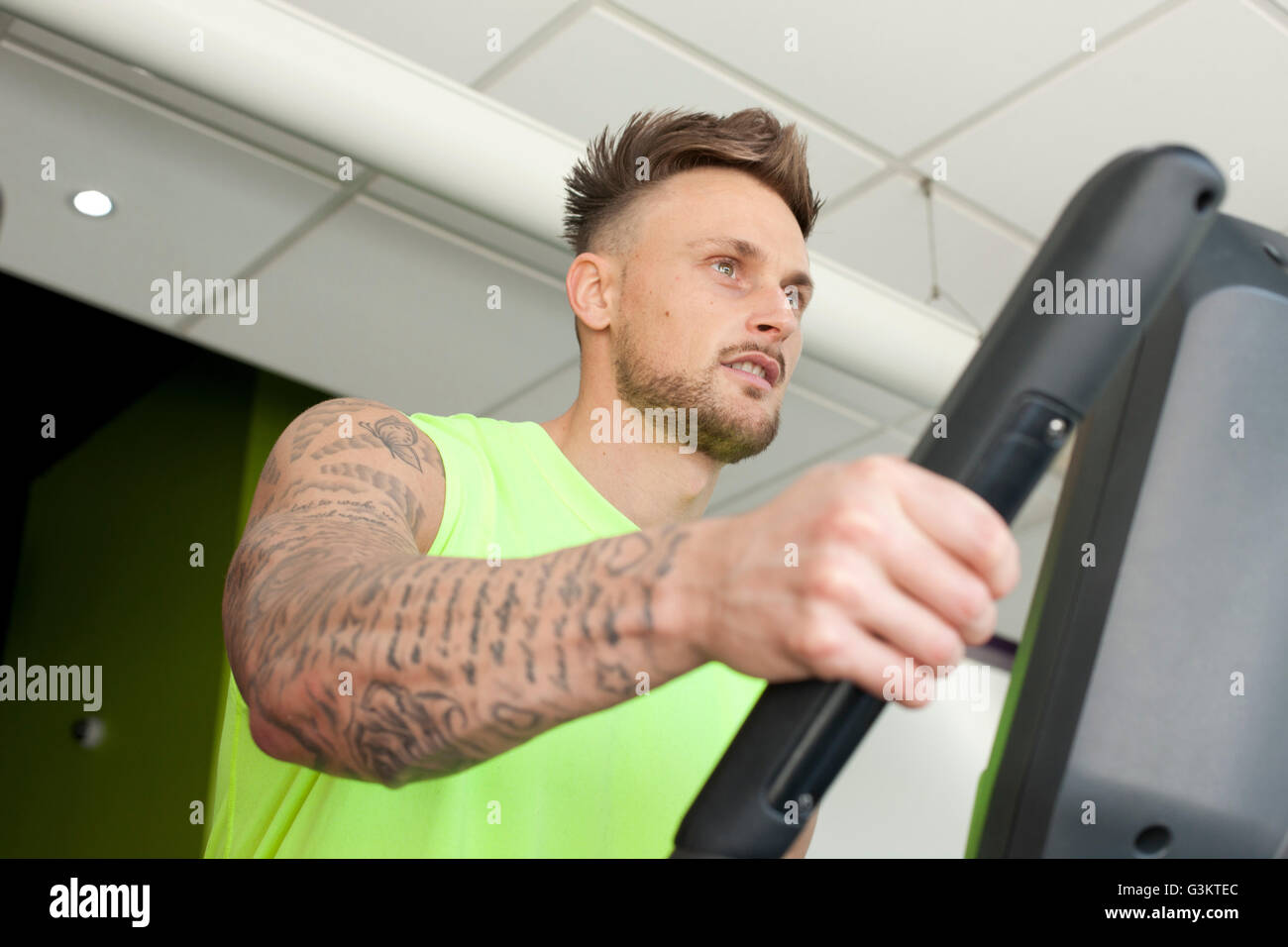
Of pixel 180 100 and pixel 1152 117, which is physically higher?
pixel 180 100

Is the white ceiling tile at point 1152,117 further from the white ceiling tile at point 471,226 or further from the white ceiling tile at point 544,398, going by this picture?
the white ceiling tile at point 544,398

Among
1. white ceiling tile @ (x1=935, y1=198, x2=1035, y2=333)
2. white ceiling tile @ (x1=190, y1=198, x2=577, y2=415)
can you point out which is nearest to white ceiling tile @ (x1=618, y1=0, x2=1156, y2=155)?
white ceiling tile @ (x1=935, y1=198, x2=1035, y2=333)

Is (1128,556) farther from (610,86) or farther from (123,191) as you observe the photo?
(123,191)

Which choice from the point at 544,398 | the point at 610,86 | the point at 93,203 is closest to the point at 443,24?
the point at 610,86

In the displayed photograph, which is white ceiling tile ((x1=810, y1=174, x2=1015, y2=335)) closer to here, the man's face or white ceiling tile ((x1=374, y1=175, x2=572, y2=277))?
white ceiling tile ((x1=374, y1=175, x2=572, y2=277))

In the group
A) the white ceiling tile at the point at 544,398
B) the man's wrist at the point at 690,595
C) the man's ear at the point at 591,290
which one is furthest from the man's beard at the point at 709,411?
the white ceiling tile at the point at 544,398

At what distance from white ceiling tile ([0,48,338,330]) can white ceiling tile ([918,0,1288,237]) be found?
4.36 ft

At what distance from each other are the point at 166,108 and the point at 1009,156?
5.23 feet

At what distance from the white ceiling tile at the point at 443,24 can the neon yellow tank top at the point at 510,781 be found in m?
1.26

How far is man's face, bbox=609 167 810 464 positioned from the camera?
119 cm

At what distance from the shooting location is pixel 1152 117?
2.26 meters

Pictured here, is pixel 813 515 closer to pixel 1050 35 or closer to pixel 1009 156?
pixel 1050 35

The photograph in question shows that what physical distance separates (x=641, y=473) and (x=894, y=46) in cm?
127

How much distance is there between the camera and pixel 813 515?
1.39 ft
